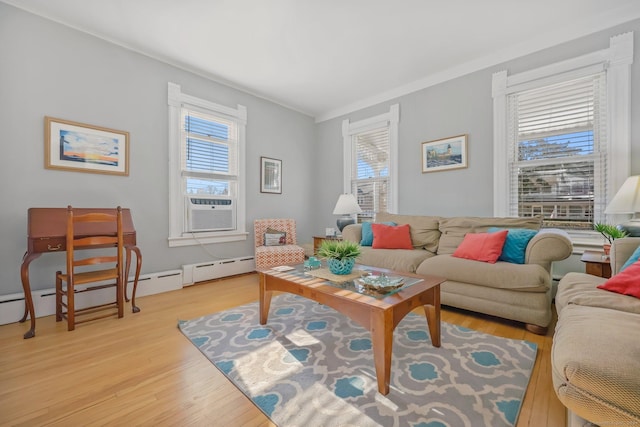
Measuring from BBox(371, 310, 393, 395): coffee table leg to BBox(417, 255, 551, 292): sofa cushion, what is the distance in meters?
1.34

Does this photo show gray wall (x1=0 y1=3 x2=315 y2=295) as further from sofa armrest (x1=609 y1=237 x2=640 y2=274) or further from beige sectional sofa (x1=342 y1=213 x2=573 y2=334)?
sofa armrest (x1=609 y1=237 x2=640 y2=274)

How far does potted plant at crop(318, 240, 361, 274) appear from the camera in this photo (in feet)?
6.57

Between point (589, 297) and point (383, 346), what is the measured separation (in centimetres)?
119

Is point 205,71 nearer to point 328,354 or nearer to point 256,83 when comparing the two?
point 256,83

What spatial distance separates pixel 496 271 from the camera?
7.34 ft

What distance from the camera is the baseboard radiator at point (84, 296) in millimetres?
2324

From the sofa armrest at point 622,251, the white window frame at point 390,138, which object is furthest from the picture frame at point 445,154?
the sofa armrest at point 622,251

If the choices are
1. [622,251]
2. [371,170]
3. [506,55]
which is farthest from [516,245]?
[371,170]

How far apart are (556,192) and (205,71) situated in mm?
4387

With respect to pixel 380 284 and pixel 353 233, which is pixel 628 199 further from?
pixel 353 233

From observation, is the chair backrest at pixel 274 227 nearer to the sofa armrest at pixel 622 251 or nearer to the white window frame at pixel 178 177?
the white window frame at pixel 178 177

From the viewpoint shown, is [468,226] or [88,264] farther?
[468,226]

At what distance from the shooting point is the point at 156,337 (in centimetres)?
208

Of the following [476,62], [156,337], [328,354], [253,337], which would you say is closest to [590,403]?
[328,354]
